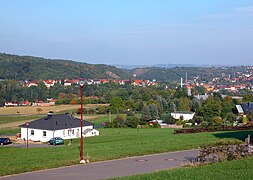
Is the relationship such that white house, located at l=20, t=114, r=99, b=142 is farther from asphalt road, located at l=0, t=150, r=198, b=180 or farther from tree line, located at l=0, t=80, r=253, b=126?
asphalt road, located at l=0, t=150, r=198, b=180

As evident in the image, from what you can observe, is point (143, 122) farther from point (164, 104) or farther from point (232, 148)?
point (232, 148)

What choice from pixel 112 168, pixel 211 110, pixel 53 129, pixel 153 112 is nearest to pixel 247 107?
pixel 211 110

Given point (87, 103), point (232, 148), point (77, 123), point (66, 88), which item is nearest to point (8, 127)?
point (77, 123)

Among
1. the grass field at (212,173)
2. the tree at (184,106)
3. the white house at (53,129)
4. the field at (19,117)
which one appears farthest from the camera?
the tree at (184,106)

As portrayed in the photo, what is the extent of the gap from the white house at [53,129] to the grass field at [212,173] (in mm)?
38531

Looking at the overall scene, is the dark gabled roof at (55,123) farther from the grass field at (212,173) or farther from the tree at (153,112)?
the grass field at (212,173)

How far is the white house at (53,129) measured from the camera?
5344 cm

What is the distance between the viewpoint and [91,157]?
21500 millimetres

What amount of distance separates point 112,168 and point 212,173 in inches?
200

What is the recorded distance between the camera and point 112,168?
61.2 feet

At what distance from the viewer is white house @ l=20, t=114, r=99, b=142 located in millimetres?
53438

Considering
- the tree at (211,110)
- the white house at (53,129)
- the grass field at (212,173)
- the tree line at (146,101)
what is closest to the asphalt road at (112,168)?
the grass field at (212,173)

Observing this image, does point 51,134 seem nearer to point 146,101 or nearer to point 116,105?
point 116,105

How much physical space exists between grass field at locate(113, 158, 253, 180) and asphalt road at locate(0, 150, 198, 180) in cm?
218
